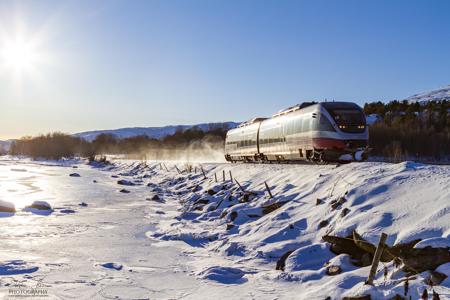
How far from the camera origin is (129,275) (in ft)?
31.9

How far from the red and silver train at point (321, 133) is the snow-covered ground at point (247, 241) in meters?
2.36

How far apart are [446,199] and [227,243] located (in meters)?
A: 6.03

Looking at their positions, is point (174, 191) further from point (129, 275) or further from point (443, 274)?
point (443, 274)

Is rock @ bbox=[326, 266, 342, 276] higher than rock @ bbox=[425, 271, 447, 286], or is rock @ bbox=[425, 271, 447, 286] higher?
rock @ bbox=[425, 271, 447, 286]

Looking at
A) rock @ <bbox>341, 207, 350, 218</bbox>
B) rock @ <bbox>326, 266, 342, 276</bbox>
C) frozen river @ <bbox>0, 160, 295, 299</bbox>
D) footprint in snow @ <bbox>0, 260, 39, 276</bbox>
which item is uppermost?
rock @ <bbox>341, 207, 350, 218</bbox>

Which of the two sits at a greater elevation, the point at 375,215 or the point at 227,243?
the point at 375,215

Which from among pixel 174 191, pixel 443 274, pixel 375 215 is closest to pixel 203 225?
pixel 375 215

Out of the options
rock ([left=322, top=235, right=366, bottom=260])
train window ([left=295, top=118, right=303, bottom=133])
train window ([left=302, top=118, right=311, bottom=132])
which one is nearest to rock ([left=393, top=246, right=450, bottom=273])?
rock ([left=322, top=235, right=366, bottom=260])

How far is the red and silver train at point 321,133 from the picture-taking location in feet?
64.9

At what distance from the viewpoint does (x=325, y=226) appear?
11492 mm

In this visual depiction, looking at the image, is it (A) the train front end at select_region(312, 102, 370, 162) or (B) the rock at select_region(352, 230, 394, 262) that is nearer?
(B) the rock at select_region(352, 230, 394, 262)

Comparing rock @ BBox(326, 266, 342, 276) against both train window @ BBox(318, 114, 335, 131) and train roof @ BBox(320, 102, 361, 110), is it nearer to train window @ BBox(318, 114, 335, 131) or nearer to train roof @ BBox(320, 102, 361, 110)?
train window @ BBox(318, 114, 335, 131)

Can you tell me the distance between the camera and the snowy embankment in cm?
800

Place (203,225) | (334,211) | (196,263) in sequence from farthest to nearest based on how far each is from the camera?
1. (203,225)
2. (334,211)
3. (196,263)
